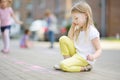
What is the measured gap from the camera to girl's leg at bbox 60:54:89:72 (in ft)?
22.8

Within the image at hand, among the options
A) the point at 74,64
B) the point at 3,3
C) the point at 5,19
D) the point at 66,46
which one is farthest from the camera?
the point at 5,19

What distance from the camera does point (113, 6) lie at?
37.5 meters

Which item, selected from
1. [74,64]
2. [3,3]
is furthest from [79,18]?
[3,3]

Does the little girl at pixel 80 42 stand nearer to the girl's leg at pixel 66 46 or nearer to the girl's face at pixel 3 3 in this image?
the girl's leg at pixel 66 46

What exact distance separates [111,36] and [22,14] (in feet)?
92.2

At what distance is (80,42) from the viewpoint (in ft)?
23.7

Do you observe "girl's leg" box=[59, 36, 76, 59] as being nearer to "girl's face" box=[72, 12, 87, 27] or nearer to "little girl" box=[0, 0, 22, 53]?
"girl's face" box=[72, 12, 87, 27]

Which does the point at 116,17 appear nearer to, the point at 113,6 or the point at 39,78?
the point at 113,6

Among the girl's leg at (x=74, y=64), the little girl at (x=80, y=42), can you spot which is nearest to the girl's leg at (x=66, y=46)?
the little girl at (x=80, y=42)

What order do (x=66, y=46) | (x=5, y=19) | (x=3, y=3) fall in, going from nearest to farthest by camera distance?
(x=66, y=46) → (x=3, y=3) → (x=5, y=19)

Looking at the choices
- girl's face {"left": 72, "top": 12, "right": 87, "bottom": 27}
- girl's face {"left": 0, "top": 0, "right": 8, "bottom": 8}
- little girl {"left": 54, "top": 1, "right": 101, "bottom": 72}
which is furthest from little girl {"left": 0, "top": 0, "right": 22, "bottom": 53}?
girl's face {"left": 72, "top": 12, "right": 87, "bottom": 27}

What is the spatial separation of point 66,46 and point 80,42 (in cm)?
27

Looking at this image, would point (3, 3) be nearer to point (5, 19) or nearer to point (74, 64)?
point (5, 19)

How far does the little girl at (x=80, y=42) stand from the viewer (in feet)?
22.9
